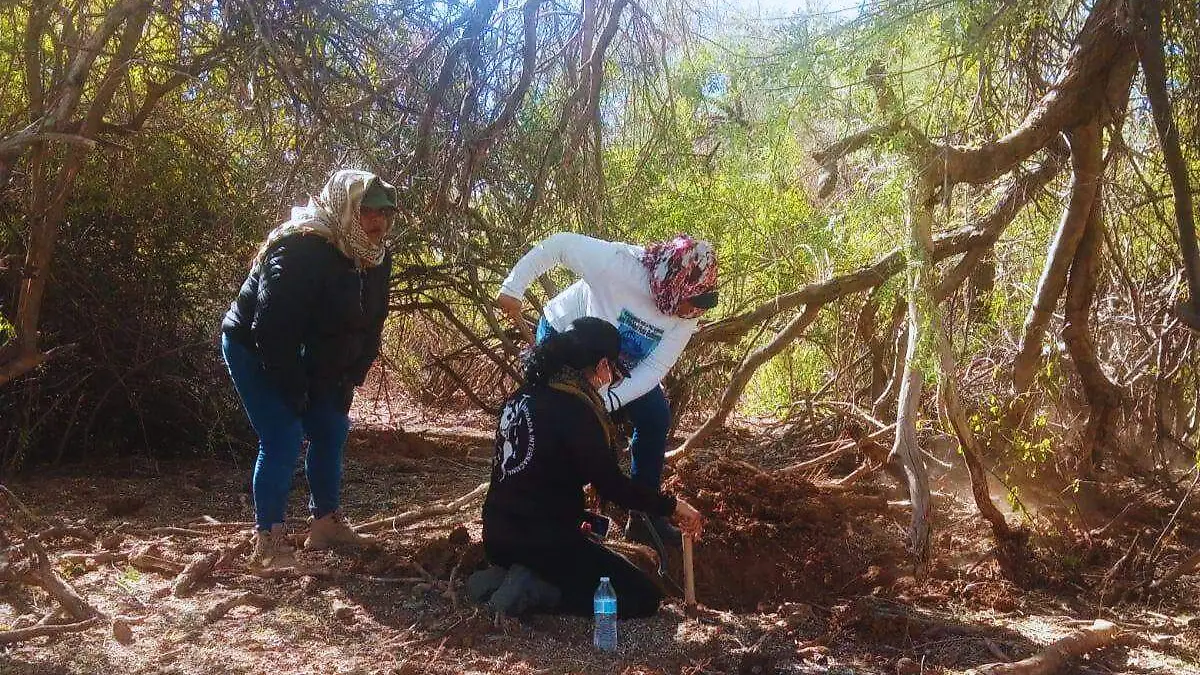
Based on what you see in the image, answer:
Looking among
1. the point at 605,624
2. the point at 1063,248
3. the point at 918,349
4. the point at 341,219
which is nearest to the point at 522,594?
the point at 605,624

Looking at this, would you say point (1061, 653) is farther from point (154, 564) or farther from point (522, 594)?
point (154, 564)

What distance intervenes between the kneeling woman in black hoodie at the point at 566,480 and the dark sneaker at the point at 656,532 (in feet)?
2.38

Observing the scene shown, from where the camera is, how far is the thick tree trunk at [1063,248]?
15.3 ft

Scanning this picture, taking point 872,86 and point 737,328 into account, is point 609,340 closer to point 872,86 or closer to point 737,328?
point 872,86

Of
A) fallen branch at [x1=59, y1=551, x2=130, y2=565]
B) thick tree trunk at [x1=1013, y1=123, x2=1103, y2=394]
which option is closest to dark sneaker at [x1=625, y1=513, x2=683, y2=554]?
fallen branch at [x1=59, y1=551, x2=130, y2=565]

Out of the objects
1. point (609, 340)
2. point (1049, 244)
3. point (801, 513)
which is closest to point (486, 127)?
point (609, 340)

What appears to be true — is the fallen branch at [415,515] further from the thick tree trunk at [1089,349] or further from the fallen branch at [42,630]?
the thick tree trunk at [1089,349]

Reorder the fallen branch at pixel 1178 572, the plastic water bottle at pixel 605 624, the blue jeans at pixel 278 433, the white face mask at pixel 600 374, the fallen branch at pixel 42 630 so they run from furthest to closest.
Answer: the fallen branch at pixel 1178 572 < the blue jeans at pixel 278 433 < the white face mask at pixel 600 374 < the plastic water bottle at pixel 605 624 < the fallen branch at pixel 42 630

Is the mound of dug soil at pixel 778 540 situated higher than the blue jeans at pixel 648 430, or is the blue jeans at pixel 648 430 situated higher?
the blue jeans at pixel 648 430

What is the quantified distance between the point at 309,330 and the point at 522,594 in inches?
46.4

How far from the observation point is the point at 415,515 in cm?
485

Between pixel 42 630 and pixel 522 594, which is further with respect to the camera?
pixel 522 594

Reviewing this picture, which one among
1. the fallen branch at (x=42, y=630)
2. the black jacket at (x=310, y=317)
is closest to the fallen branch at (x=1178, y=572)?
the black jacket at (x=310, y=317)

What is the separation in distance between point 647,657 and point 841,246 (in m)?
2.51
